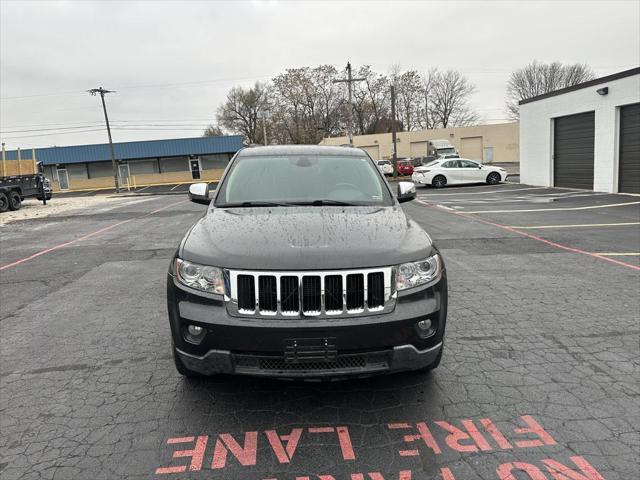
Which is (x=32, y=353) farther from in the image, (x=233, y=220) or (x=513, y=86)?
(x=513, y=86)

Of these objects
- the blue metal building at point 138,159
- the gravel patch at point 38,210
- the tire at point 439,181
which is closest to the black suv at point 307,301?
the gravel patch at point 38,210

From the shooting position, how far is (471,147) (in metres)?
60.0

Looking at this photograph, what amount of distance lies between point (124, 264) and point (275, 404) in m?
5.86

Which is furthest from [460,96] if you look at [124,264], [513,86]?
[124,264]

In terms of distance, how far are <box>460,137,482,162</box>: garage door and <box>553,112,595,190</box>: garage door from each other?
127 feet

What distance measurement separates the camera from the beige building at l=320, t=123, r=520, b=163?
191 feet

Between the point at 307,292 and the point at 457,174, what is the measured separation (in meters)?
24.3

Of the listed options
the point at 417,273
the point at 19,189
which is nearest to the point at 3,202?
the point at 19,189

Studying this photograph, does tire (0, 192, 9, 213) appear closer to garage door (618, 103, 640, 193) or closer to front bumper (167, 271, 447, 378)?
front bumper (167, 271, 447, 378)

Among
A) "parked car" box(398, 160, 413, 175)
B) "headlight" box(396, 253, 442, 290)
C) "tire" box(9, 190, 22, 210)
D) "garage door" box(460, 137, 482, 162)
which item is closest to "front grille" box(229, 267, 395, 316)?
"headlight" box(396, 253, 442, 290)

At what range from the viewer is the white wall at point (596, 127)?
57.7 feet

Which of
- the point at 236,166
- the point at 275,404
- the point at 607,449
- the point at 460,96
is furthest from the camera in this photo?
the point at 460,96

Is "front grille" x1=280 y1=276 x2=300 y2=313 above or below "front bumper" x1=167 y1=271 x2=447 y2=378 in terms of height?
above

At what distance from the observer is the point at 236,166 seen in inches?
180
